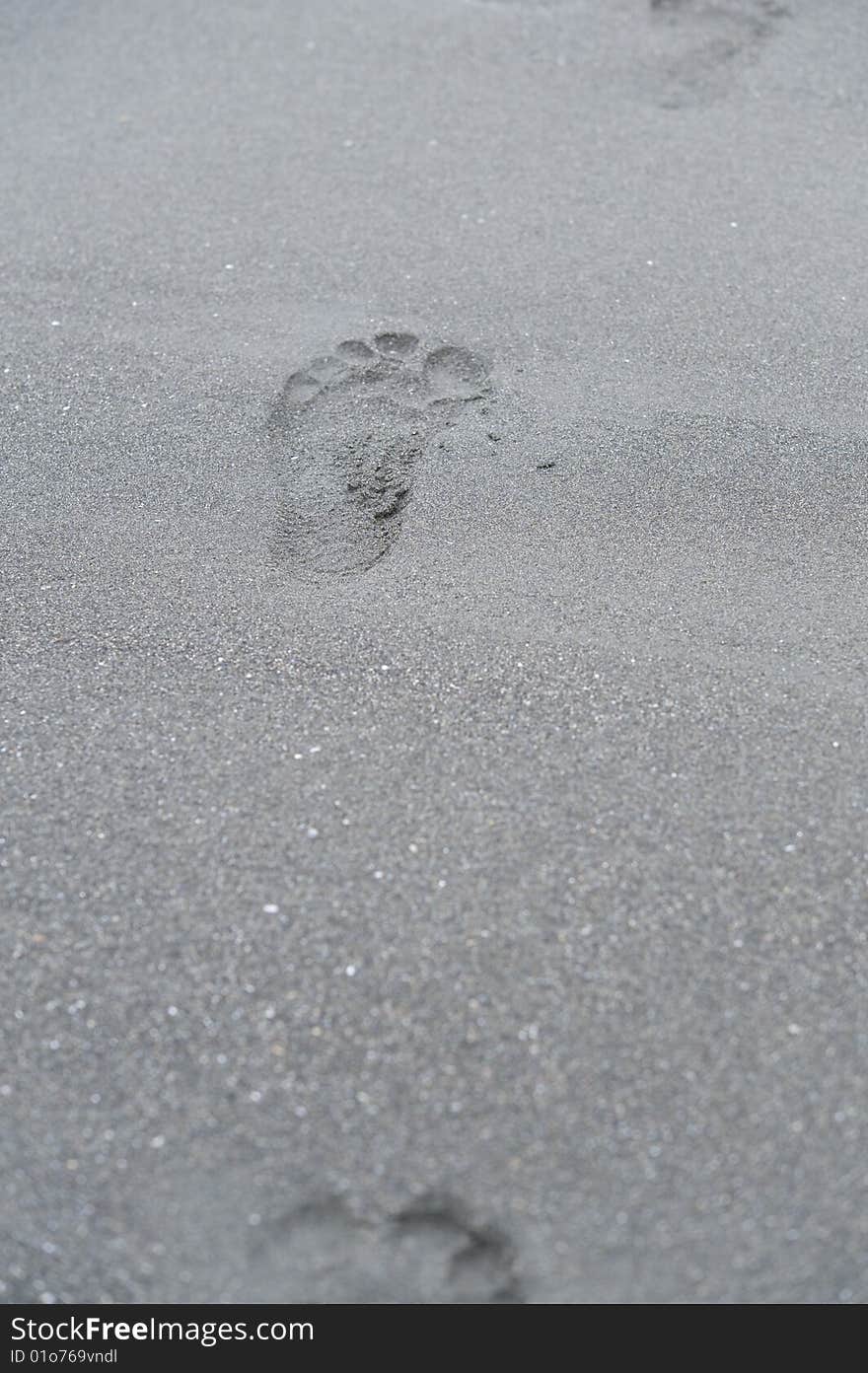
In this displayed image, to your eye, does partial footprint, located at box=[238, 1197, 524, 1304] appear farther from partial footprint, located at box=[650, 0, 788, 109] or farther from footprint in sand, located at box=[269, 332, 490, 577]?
partial footprint, located at box=[650, 0, 788, 109]

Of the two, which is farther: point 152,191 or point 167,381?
point 152,191

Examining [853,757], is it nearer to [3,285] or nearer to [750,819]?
[750,819]

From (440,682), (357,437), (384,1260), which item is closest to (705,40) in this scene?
(357,437)

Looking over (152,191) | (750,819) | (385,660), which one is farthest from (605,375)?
(152,191)

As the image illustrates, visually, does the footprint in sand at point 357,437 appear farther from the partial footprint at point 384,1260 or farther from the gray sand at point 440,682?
the partial footprint at point 384,1260

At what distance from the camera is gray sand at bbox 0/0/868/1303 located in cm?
223

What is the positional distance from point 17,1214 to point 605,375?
115 inches

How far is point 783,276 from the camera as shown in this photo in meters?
4.25

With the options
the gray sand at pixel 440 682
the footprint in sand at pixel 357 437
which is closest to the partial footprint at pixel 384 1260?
the gray sand at pixel 440 682

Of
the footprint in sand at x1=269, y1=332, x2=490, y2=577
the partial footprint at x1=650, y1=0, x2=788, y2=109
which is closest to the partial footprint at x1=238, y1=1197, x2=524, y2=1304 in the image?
the footprint in sand at x1=269, y1=332, x2=490, y2=577

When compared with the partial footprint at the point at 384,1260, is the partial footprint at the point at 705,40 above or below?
above

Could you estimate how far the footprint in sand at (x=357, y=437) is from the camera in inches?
136

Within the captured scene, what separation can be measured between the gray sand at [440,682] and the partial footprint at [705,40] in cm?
5

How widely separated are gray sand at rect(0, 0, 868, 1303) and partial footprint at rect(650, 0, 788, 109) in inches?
2.0
